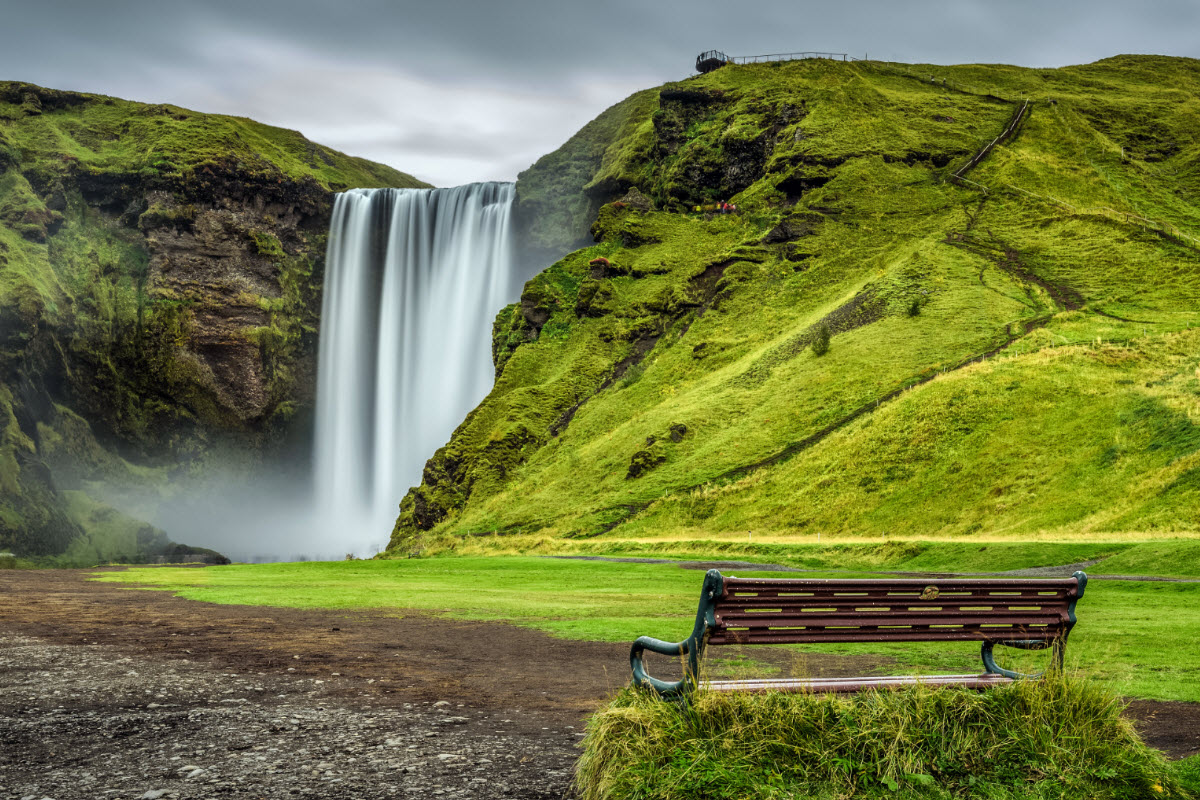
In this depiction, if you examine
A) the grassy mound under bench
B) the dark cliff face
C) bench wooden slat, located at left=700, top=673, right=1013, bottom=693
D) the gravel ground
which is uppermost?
the dark cliff face

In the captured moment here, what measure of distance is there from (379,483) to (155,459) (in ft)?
96.7

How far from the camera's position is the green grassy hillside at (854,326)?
151 feet

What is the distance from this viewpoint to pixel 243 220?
112 metres

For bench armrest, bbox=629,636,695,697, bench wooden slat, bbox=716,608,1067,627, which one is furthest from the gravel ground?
bench wooden slat, bbox=716,608,1067,627

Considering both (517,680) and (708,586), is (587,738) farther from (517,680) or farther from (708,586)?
→ (517,680)

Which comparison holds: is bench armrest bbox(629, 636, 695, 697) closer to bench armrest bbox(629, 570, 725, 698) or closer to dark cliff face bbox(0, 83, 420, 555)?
bench armrest bbox(629, 570, 725, 698)

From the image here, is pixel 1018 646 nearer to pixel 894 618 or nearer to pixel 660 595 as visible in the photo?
pixel 894 618

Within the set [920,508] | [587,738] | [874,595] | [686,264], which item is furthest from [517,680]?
[686,264]

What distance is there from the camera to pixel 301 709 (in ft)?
31.0

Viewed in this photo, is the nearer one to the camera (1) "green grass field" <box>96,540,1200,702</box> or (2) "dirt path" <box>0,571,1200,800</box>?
(2) "dirt path" <box>0,571,1200,800</box>

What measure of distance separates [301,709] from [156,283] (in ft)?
360

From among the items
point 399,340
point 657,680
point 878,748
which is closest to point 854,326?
point 399,340

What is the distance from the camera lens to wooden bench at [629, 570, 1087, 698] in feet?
20.4

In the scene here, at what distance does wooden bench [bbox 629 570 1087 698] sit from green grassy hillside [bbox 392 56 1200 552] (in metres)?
28.4
